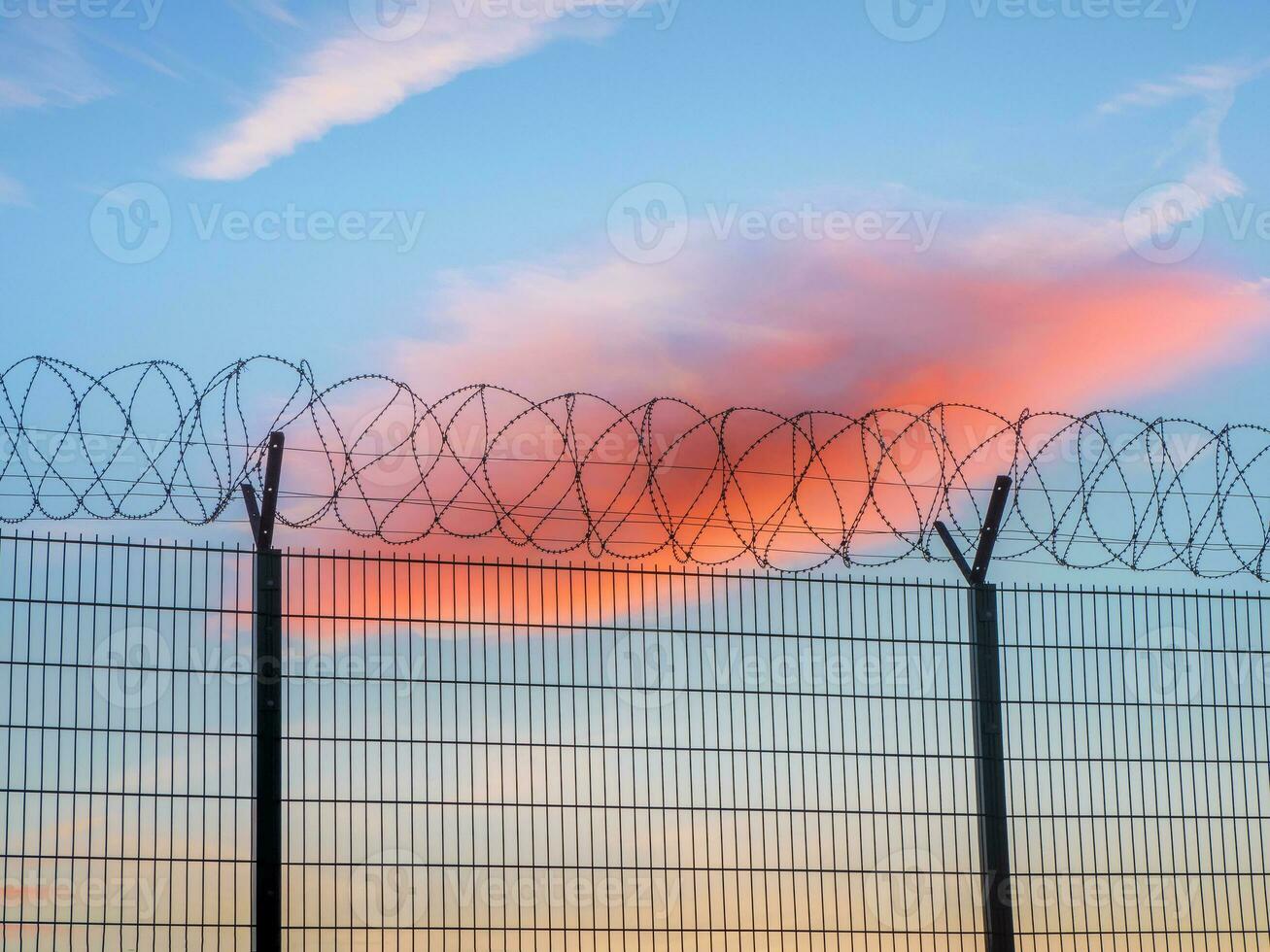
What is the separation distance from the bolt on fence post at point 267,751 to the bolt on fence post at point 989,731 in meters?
4.36

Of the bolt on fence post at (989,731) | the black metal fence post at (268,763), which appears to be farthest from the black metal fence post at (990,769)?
the black metal fence post at (268,763)

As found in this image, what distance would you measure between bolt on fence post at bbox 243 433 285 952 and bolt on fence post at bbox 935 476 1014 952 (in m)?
4.36

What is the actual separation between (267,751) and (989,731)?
456cm

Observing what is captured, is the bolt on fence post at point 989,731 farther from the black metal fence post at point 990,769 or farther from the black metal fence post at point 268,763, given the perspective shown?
the black metal fence post at point 268,763

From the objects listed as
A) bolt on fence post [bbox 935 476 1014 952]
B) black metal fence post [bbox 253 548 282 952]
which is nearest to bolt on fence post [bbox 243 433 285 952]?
black metal fence post [bbox 253 548 282 952]

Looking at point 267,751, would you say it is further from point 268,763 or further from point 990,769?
point 990,769

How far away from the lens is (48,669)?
8648mm

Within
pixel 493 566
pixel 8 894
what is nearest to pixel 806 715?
pixel 493 566

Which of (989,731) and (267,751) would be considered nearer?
(267,751)

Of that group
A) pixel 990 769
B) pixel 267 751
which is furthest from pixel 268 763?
pixel 990 769

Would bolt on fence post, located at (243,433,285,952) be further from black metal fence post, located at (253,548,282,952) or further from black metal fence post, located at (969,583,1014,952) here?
black metal fence post, located at (969,583,1014,952)

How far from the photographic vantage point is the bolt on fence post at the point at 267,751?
8820 mm

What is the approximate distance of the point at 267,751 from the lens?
895 centimetres

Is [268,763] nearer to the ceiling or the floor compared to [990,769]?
nearer to the ceiling
